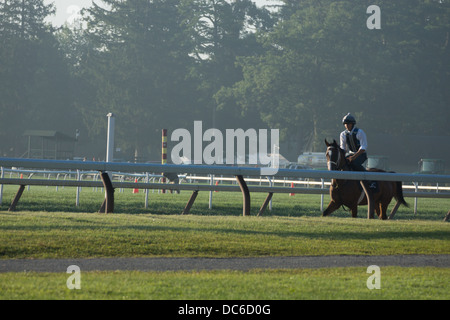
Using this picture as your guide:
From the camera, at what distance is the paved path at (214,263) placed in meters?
8.12

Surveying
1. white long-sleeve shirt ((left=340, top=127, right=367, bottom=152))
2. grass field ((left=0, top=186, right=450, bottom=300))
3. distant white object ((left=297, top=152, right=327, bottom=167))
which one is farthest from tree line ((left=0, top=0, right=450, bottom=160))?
grass field ((left=0, top=186, right=450, bottom=300))

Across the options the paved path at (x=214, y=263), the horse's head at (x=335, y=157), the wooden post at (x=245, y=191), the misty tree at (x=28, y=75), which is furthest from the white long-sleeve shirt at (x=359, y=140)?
the misty tree at (x=28, y=75)

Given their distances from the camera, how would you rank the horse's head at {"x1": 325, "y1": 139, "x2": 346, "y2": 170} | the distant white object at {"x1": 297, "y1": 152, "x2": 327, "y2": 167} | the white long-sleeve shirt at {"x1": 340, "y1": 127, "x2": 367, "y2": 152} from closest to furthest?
the horse's head at {"x1": 325, "y1": 139, "x2": 346, "y2": 170}, the white long-sleeve shirt at {"x1": 340, "y1": 127, "x2": 367, "y2": 152}, the distant white object at {"x1": 297, "y1": 152, "x2": 327, "y2": 167}

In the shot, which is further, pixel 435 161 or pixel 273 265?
pixel 435 161

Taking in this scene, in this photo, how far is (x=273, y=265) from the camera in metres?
8.66

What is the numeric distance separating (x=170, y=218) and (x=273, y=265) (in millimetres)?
3895

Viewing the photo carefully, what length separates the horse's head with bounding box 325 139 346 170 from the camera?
13.8 metres

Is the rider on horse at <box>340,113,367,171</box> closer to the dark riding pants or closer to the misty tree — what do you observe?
the dark riding pants

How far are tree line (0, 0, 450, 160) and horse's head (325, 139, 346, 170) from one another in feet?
182

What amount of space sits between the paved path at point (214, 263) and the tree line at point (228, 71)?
60.2 metres

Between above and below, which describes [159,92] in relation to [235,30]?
below

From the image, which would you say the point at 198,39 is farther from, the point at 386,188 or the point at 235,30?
the point at 386,188

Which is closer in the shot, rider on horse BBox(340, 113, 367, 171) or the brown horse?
the brown horse

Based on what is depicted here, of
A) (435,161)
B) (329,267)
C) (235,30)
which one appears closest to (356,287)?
(329,267)
